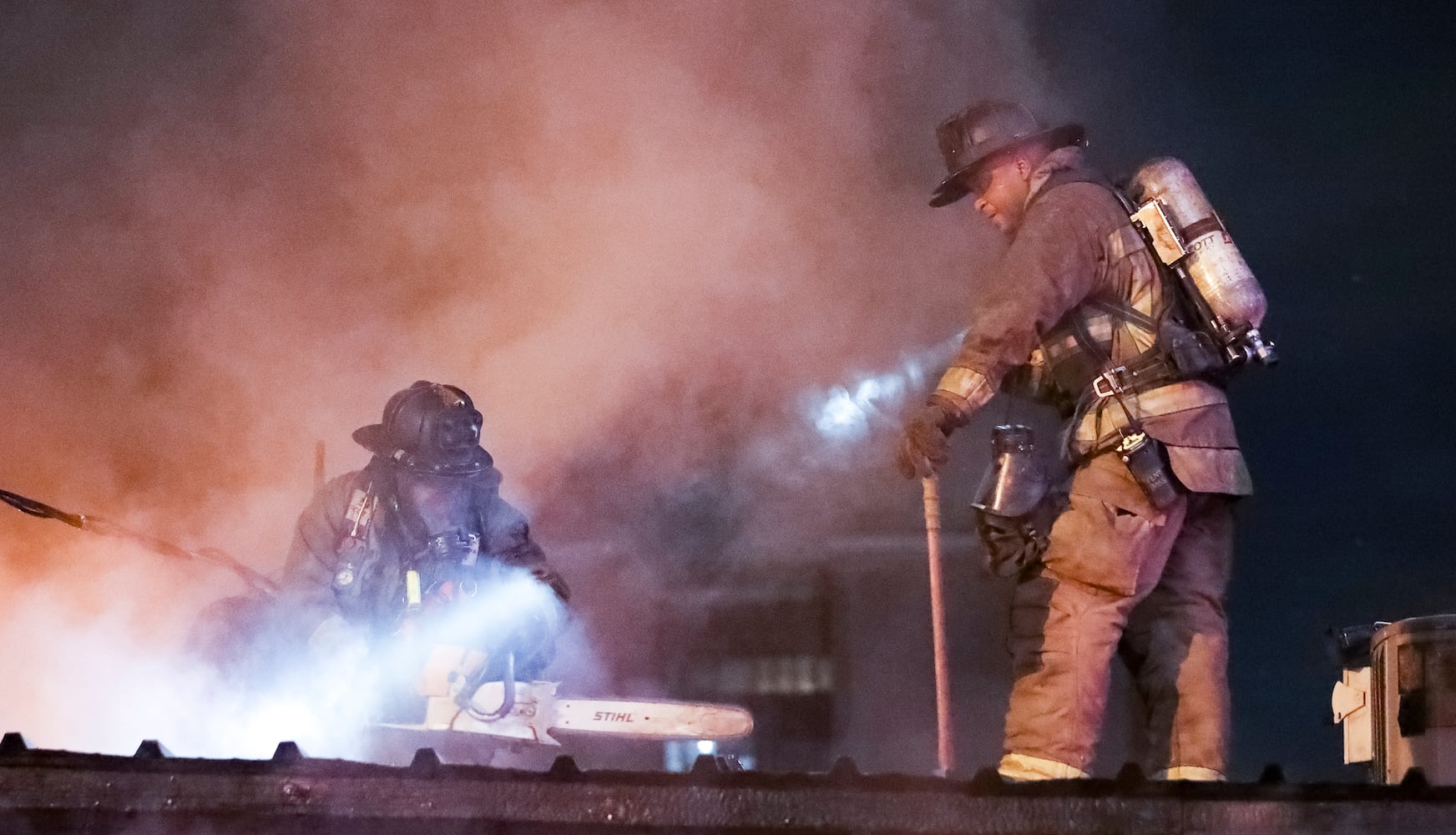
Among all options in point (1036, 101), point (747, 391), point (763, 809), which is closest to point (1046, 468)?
point (763, 809)


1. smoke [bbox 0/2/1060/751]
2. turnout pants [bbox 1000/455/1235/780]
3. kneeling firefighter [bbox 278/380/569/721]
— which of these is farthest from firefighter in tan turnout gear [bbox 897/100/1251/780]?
kneeling firefighter [bbox 278/380/569/721]

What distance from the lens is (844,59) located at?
6051mm

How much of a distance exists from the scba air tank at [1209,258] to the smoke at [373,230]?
276cm

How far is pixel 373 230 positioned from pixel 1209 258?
4.12m

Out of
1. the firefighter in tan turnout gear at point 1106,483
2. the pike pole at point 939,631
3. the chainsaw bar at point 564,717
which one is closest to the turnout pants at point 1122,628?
the firefighter in tan turnout gear at point 1106,483

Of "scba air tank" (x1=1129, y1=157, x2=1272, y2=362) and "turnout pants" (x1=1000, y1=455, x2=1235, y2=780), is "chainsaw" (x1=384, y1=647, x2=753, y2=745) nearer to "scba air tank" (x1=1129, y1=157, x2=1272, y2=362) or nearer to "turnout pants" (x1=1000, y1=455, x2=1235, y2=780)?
"turnout pants" (x1=1000, y1=455, x2=1235, y2=780)

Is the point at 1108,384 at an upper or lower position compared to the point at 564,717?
upper

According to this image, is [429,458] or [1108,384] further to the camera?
[429,458]

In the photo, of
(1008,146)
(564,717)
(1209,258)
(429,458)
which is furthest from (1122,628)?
(429,458)

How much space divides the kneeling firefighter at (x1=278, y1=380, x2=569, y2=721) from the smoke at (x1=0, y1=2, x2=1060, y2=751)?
596mm

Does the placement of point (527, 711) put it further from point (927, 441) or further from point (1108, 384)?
point (1108, 384)

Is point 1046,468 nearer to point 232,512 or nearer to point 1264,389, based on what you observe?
point 232,512

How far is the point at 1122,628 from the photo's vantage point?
3354 millimetres

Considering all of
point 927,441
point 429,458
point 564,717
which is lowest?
point 564,717
